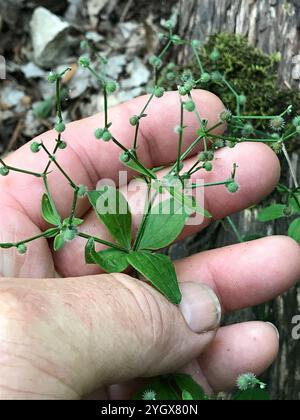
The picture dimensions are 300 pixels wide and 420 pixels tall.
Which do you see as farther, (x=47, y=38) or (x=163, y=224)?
(x=47, y=38)

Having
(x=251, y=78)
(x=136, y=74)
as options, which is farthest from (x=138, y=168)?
(x=136, y=74)

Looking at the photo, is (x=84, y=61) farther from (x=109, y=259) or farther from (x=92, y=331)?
(x=92, y=331)

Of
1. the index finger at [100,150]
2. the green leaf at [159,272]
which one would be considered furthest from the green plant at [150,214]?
the index finger at [100,150]

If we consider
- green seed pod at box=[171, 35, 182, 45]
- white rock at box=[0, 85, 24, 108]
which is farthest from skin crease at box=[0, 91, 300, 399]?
white rock at box=[0, 85, 24, 108]

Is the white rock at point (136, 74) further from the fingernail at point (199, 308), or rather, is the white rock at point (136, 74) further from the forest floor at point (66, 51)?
the fingernail at point (199, 308)

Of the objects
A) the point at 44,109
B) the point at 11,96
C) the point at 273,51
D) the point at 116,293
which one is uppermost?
the point at 11,96

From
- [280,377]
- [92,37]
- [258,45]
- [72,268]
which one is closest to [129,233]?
[72,268]

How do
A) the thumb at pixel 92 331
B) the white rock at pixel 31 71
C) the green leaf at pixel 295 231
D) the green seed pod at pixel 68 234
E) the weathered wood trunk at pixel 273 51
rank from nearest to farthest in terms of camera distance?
the thumb at pixel 92 331, the green seed pod at pixel 68 234, the green leaf at pixel 295 231, the weathered wood trunk at pixel 273 51, the white rock at pixel 31 71
